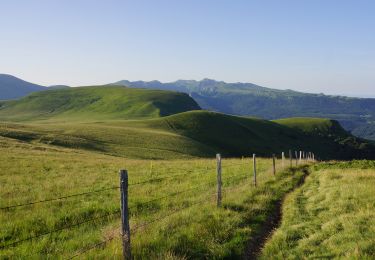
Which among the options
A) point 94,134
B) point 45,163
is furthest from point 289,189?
point 94,134

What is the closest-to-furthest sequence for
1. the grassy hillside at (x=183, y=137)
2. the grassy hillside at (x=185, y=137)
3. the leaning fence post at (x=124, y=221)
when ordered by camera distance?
1. the leaning fence post at (x=124, y=221)
2. the grassy hillside at (x=185, y=137)
3. the grassy hillside at (x=183, y=137)

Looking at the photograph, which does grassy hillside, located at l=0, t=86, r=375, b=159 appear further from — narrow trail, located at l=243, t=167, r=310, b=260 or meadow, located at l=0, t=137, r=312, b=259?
narrow trail, located at l=243, t=167, r=310, b=260

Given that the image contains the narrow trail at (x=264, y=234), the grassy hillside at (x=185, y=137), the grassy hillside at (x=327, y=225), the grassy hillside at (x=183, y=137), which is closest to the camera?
the grassy hillside at (x=327, y=225)

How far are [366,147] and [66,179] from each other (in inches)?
6958

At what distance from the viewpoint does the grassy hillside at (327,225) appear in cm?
1027

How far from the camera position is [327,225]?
41.8ft

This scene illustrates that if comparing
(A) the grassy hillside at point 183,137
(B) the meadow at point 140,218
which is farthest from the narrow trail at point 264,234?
(A) the grassy hillside at point 183,137

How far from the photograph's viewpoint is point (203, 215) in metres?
13.8

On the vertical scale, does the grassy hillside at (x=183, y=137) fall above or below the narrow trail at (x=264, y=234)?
below

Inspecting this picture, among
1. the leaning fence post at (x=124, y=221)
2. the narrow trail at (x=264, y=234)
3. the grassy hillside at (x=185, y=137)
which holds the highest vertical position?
the leaning fence post at (x=124, y=221)

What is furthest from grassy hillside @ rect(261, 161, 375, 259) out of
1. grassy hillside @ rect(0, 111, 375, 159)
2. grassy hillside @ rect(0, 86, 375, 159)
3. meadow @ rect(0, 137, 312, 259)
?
grassy hillside @ rect(0, 111, 375, 159)

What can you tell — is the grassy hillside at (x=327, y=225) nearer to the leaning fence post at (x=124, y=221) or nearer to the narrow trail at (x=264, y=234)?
the narrow trail at (x=264, y=234)

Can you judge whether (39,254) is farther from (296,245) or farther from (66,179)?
(66,179)

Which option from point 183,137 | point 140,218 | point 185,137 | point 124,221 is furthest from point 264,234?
point 185,137
